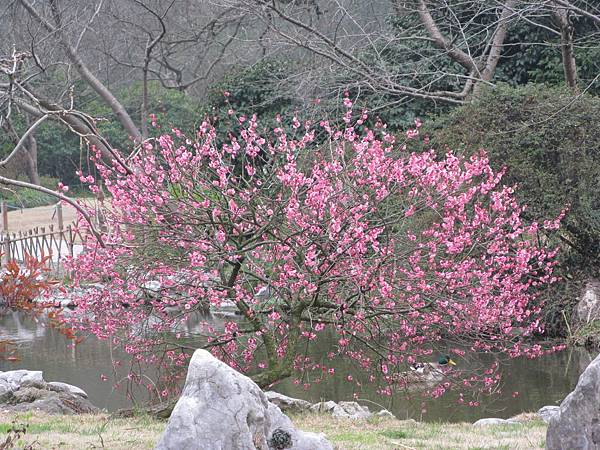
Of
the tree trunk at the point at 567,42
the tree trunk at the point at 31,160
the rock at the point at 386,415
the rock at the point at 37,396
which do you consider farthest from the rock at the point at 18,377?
the tree trunk at the point at 31,160

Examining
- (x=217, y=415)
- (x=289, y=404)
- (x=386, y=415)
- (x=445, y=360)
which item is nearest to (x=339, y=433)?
(x=289, y=404)

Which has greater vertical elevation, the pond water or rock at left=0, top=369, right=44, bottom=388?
rock at left=0, top=369, right=44, bottom=388

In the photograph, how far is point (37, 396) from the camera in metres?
8.38

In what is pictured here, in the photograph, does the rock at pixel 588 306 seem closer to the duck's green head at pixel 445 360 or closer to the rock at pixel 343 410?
the duck's green head at pixel 445 360

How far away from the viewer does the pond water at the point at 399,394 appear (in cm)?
912

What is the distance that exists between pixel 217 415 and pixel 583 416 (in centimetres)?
183

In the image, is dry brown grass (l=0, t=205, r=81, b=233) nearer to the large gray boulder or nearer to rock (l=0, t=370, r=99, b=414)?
rock (l=0, t=370, r=99, b=414)

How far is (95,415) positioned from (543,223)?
21.6 feet

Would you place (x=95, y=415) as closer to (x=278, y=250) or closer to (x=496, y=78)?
(x=278, y=250)

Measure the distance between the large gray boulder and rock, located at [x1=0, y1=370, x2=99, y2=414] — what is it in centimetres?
426

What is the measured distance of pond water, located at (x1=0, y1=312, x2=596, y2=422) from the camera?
29.9ft

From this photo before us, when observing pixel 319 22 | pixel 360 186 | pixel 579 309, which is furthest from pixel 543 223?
pixel 319 22

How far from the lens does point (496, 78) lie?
16.7 meters

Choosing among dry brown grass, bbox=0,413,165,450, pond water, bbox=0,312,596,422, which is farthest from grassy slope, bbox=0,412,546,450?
pond water, bbox=0,312,596,422
